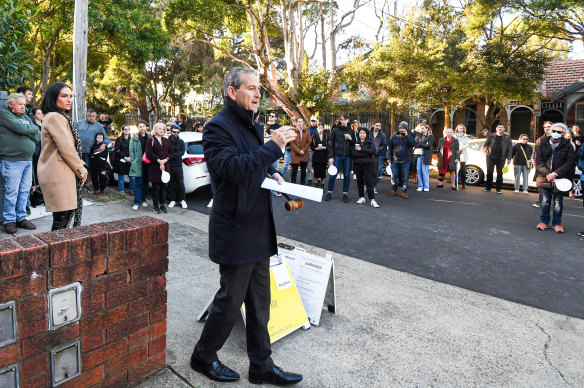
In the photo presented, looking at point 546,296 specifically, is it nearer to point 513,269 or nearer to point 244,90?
point 513,269

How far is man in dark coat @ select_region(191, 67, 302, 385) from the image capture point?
2551 millimetres

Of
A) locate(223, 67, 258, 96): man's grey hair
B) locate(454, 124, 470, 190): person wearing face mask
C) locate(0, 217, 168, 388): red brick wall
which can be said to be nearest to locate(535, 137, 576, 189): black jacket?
locate(454, 124, 470, 190): person wearing face mask

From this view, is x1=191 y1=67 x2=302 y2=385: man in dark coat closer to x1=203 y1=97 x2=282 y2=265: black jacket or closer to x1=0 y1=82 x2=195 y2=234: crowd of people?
→ x1=203 y1=97 x2=282 y2=265: black jacket

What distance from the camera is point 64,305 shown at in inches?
87.4

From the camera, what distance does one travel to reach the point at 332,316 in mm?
Answer: 3928

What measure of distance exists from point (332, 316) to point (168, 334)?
1.45 meters

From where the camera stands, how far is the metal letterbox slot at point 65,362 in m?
2.22

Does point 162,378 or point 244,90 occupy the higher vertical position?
point 244,90

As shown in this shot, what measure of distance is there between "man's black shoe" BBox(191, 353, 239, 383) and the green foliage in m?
4.74

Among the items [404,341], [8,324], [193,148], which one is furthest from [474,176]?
[8,324]

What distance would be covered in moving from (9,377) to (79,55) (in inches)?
317

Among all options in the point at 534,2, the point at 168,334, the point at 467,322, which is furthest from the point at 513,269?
the point at 534,2

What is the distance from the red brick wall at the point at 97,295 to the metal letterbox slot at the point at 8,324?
23mm

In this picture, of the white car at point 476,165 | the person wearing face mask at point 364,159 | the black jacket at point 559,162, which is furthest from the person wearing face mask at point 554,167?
the white car at point 476,165
